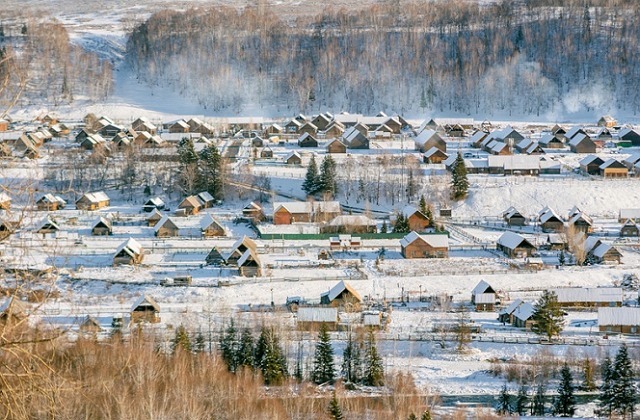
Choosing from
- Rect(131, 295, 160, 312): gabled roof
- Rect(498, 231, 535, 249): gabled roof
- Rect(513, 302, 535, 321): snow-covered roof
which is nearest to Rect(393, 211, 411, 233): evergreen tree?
Rect(498, 231, 535, 249): gabled roof

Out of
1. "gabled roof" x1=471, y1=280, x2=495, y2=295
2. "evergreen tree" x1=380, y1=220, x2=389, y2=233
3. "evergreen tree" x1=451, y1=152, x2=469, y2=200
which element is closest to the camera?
"gabled roof" x1=471, y1=280, x2=495, y2=295

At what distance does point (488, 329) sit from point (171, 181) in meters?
16.2

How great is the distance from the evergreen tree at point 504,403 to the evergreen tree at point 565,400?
2.42ft

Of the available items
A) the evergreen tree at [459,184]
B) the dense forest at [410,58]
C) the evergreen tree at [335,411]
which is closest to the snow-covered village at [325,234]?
the evergreen tree at [335,411]

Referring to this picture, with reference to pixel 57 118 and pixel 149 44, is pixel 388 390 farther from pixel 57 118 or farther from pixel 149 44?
pixel 149 44

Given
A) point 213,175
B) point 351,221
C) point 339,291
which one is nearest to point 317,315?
point 339,291

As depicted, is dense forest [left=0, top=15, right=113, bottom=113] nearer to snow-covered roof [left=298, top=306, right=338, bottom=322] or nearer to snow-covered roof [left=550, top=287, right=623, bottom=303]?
snow-covered roof [left=298, top=306, right=338, bottom=322]

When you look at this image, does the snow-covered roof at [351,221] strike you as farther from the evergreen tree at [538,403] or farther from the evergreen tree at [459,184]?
the evergreen tree at [538,403]

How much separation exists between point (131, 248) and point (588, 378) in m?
12.5

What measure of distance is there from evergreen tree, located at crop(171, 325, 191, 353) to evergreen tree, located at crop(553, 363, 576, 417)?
6209mm

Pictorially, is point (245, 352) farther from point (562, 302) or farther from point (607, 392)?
point (562, 302)

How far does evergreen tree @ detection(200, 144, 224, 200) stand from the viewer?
29.1 m

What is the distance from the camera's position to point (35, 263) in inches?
824

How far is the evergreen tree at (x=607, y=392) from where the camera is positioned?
43.9ft
